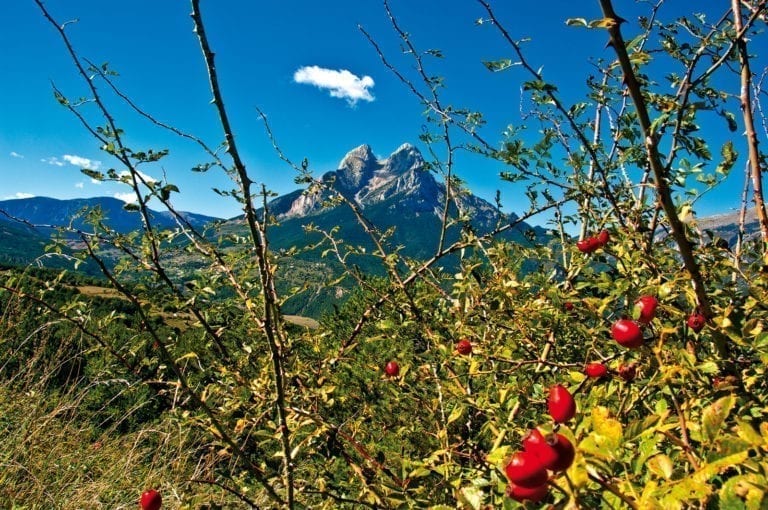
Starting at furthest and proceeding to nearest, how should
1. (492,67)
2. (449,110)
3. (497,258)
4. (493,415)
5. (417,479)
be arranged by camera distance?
(449,110) → (497,258) → (493,415) → (417,479) → (492,67)

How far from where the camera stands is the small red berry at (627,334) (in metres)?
1.18

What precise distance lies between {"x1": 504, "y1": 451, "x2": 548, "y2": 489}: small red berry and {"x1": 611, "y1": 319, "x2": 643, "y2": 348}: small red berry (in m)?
0.53

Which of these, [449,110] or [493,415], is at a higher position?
[449,110]

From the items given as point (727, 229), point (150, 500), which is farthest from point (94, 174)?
point (727, 229)

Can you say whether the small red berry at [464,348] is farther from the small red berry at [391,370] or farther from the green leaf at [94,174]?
the green leaf at [94,174]

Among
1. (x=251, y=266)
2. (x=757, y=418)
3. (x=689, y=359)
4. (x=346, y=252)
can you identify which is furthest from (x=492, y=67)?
(x=346, y=252)

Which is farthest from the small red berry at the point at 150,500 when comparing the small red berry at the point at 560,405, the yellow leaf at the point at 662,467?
the yellow leaf at the point at 662,467

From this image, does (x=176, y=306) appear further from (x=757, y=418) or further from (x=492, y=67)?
(x=757, y=418)

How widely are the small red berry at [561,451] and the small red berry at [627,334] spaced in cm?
49

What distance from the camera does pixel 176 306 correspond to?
2619 millimetres

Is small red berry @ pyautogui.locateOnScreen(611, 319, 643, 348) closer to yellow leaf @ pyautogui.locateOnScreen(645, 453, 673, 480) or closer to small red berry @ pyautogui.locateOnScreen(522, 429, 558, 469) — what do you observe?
yellow leaf @ pyautogui.locateOnScreen(645, 453, 673, 480)

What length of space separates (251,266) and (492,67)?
6.15 ft

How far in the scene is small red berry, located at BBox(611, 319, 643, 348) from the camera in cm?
118

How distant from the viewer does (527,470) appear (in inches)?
30.2
